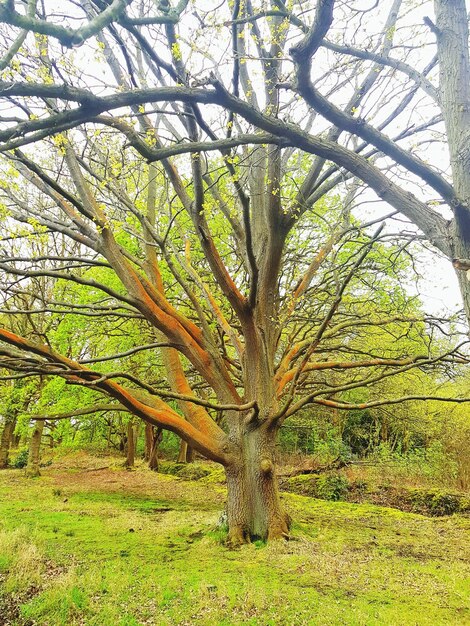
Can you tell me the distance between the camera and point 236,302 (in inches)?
288

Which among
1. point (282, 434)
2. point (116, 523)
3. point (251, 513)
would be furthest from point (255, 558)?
point (282, 434)

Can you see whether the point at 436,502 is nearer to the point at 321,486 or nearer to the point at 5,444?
the point at 321,486

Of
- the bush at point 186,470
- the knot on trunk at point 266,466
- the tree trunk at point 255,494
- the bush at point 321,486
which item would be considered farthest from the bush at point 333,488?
the knot on trunk at point 266,466

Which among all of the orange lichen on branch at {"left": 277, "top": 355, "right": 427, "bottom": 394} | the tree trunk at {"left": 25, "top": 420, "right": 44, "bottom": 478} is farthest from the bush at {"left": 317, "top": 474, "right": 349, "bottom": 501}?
the tree trunk at {"left": 25, "top": 420, "right": 44, "bottom": 478}

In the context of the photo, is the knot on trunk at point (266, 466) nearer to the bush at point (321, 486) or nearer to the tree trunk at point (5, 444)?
the bush at point (321, 486)

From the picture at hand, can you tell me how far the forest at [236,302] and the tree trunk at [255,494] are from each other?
0.11ft

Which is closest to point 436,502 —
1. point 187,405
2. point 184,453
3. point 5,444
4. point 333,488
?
point 333,488

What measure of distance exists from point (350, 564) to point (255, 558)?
1.47 meters

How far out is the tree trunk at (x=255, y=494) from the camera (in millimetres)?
7055

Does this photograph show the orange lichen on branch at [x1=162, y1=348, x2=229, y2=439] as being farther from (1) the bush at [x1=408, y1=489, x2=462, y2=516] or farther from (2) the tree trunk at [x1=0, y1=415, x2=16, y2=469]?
(2) the tree trunk at [x1=0, y1=415, x2=16, y2=469]

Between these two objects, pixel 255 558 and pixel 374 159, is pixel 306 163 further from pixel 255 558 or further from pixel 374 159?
pixel 255 558

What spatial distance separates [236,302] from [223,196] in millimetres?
Answer: 2336

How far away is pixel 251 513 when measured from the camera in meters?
7.23

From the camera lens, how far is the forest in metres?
A: 3.45
